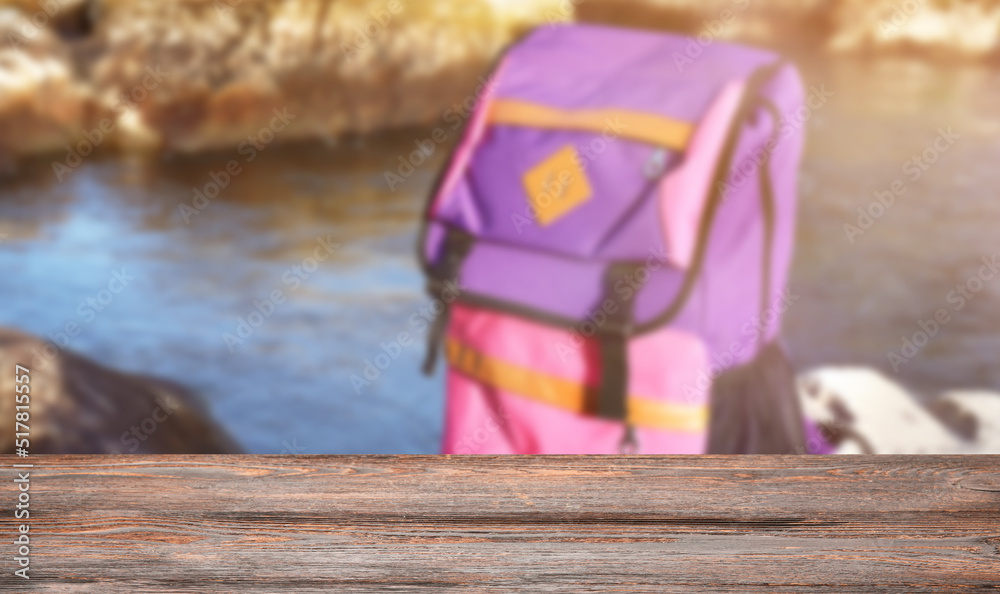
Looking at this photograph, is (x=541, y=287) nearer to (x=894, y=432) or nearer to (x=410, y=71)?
(x=410, y=71)

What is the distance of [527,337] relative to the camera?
1.63m

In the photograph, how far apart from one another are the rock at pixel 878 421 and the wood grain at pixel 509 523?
35mm

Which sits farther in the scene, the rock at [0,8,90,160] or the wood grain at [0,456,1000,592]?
the rock at [0,8,90,160]

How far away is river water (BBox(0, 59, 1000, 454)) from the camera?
69.6 inches

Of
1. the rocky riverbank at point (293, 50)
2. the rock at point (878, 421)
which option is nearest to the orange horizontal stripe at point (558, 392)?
A: the rock at point (878, 421)

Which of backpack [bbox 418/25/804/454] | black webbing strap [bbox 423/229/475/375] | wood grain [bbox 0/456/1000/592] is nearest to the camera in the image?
wood grain [bbox 0/456/1000/592]

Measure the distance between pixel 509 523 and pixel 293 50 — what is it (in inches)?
36.8

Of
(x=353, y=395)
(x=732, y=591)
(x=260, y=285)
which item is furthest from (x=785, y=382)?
(x=260, y=285)

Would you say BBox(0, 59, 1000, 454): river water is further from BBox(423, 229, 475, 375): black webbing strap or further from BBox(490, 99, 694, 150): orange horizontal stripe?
BBox(490, 99, 694, 150): orange horizontal stripe

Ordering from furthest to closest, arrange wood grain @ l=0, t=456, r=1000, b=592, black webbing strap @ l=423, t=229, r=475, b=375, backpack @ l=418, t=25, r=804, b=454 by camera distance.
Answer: black webbing strap @ l=423, t=229, r=475, b=375
backpack @ l=418, t=25, r=804, b=454
wood grain @ l=0, t=456, r=1000, b=592

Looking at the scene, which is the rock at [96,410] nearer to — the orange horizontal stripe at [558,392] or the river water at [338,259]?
the river water at [338,259]

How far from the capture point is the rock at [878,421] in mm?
1827

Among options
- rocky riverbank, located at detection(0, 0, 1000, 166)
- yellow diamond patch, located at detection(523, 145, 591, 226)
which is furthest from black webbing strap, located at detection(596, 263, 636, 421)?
rocky riverbank, located at detection(0, 0, 1000, 166)

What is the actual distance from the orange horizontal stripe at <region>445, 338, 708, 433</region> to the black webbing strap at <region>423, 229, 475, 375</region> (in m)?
0.03
